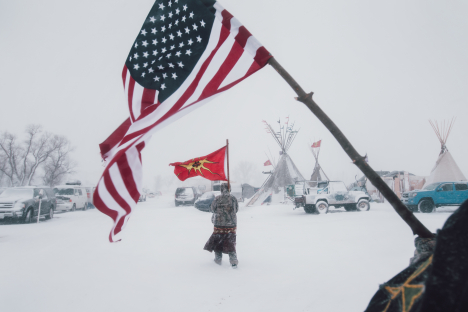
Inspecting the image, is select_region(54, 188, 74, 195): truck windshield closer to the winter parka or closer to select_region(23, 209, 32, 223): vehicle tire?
select_region(23, 209, 32, 223): vehicle tire

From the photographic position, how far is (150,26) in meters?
2.68

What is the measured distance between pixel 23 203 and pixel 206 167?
1199 centimetres

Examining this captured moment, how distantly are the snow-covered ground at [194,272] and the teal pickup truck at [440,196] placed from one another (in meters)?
7.39

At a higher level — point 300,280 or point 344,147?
point 344,147

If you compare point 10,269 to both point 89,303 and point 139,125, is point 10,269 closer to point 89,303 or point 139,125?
point 89,303

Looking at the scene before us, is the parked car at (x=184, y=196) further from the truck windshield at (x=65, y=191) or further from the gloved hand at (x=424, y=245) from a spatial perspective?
the gloved hand at (x=424, y=245)

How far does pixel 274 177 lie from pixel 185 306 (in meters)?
24.3

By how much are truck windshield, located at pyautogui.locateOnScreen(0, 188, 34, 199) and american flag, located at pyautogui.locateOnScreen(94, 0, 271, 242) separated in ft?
48.8

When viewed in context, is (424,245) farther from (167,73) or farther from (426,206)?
(426,206)

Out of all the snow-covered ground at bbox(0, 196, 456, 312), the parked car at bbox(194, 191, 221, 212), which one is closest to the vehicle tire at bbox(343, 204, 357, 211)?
the snow-covered ground at bbox(0, 196, 456, 312)

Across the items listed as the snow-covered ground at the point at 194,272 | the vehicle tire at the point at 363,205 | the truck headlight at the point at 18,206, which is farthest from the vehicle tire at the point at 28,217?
the vehicle tire at the point at 363,205

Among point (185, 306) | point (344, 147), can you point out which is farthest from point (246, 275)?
point (344, 147)

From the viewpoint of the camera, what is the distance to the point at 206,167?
6355 millimetres

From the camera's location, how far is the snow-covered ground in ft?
14.2
